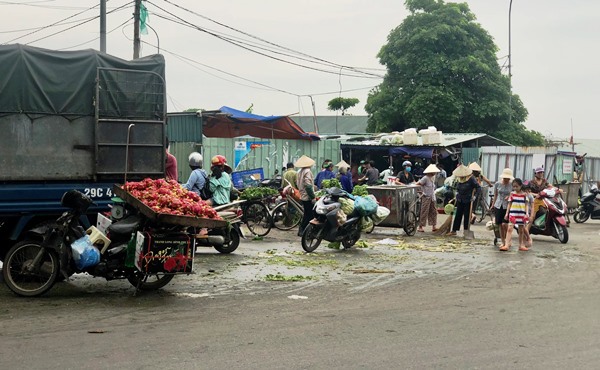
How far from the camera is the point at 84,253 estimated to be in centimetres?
881

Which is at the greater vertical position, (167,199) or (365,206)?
(167,199)

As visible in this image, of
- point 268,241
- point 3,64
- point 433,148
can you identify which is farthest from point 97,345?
point 433,148

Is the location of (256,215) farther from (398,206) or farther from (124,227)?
(124,227)

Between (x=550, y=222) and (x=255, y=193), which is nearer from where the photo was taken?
(x=550, y=222)

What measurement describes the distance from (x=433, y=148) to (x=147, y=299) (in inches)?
892

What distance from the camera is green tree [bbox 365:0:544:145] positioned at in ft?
131

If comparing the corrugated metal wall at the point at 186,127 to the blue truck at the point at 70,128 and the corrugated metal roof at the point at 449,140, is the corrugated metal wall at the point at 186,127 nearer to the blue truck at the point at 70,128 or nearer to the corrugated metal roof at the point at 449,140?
the corrugated metal roof at the point at 449,140

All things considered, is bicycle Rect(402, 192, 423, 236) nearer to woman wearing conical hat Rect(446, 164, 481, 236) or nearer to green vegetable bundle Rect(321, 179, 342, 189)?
woman wearing conical hat Rect(446, 164, 481, 236)

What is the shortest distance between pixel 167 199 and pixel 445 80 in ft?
110

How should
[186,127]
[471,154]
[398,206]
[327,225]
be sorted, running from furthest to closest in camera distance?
[471,154] → [186,127] → [398,206] → [327,225]

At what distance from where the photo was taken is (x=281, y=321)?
7.70 metres

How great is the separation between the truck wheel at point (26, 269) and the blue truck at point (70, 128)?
73 centimetres

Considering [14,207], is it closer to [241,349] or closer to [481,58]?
[241,349]

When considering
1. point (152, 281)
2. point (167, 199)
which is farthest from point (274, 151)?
point (167, 199)
